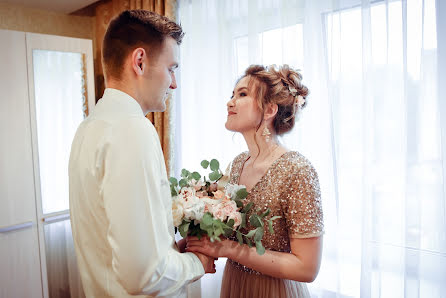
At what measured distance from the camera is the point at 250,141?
66.4 inches

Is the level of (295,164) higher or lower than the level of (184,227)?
higher

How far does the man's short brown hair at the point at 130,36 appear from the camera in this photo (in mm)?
1139

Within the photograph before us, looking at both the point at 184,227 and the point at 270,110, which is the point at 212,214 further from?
the point at 270,110

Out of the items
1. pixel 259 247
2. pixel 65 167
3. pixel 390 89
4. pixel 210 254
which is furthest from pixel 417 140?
pixel 65 167

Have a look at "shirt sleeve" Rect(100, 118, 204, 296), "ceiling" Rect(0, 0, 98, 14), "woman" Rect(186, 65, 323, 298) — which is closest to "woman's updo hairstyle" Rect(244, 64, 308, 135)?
"woman" Rect(186, 65, 323, 298)

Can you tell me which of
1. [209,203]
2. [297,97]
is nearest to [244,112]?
[297,97]

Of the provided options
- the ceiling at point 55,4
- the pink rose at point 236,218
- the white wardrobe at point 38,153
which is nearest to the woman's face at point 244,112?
the pink rose at point 236,218

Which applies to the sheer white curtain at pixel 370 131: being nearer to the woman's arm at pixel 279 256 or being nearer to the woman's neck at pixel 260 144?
the woman's neck at pixel 260 144

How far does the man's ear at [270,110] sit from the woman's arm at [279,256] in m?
0.60

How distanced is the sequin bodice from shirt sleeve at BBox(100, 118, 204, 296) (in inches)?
23.9

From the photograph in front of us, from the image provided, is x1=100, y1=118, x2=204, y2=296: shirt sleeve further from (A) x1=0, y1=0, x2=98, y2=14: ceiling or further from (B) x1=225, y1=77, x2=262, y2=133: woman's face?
(A) x1=0, y1=0, x2=98, y2=14: ceiling

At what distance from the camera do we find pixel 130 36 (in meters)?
1.14

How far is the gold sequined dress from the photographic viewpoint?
1.39 m

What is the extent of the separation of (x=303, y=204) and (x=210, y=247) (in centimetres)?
43
